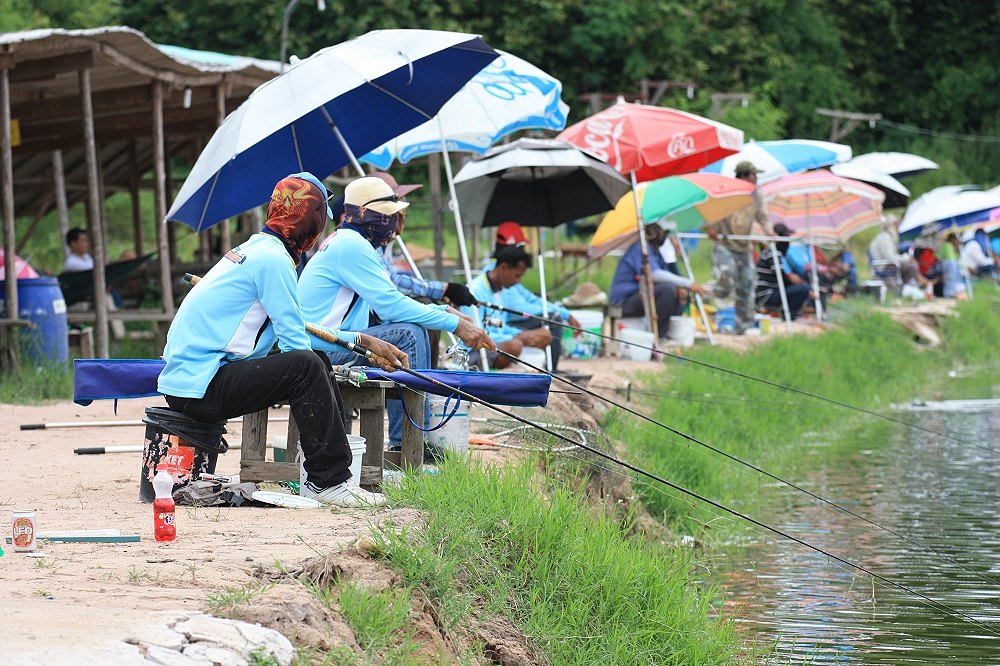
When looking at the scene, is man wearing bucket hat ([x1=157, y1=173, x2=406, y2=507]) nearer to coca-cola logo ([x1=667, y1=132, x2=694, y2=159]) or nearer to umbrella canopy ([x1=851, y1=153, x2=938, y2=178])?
coca-cola logo ([x1=667, y1=132, x2=694, y2=159])

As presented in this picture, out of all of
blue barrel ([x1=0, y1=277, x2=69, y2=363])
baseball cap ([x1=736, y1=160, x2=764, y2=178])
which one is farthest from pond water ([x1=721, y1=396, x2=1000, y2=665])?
blue barrel ([x1=0, y1=277, x2=69, y2=363])

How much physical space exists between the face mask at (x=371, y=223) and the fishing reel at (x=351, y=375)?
0.97 metres

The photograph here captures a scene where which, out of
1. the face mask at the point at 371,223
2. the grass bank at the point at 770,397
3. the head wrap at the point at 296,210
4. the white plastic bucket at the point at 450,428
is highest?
the head wrap at the point at 296,210

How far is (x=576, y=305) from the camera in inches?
560

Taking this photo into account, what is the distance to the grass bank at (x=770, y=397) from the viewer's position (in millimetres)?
9664

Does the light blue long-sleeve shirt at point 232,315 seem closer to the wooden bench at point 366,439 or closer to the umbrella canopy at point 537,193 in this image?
the wooden bench at point 366,439

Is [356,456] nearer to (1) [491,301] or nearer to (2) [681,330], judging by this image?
(1) [491,301]

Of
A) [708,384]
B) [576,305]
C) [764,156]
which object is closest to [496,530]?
[708,384]

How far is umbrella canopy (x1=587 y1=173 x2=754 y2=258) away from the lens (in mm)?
14086

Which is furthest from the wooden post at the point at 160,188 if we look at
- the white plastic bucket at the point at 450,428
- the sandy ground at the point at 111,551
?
the white plastic bucket at the point at 450,428

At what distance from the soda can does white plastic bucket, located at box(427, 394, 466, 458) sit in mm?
2358

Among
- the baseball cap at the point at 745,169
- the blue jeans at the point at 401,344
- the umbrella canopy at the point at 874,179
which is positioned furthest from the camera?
the umbrella canopy at the point at 874,179

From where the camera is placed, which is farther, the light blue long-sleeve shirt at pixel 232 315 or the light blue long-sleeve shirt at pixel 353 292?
the light blue long-sleeve shirt at pixel 353 292

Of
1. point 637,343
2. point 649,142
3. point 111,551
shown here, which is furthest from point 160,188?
point 111,551
